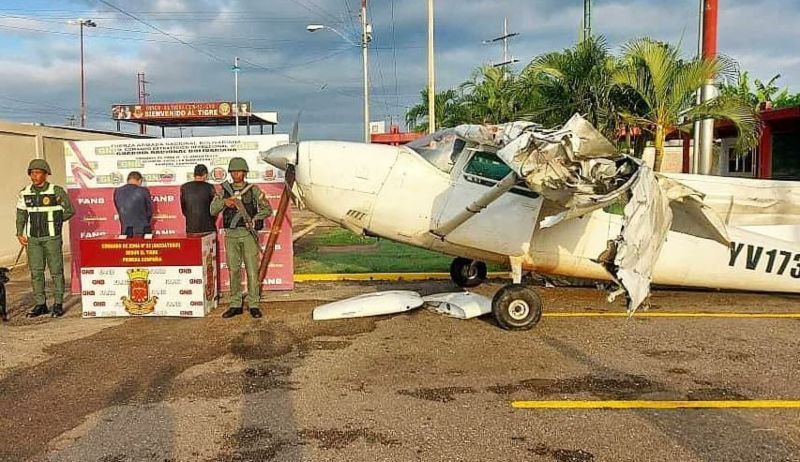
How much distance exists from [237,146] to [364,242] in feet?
21.3

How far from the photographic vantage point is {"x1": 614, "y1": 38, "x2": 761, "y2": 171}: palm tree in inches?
438

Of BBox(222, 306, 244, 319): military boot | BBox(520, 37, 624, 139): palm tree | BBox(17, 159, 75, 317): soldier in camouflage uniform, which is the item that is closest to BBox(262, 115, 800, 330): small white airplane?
BBox(222, 306, 244, 319): military boot

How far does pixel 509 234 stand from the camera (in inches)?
299

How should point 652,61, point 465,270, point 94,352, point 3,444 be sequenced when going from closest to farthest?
point 3,444 → point 94,352 → point 465,270 → point 652,61

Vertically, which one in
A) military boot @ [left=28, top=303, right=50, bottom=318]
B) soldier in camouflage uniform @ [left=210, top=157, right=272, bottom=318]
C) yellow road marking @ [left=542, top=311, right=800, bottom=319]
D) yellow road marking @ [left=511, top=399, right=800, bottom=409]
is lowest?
yellow road marking @ [left=511, top=399, right=800, bottom=409]

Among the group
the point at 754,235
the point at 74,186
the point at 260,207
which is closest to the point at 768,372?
the point at 754,235

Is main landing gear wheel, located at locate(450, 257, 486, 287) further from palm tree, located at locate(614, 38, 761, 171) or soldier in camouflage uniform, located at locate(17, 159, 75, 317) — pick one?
soldier in camouflage uniform, located at locate(17, 159, 75, 317)

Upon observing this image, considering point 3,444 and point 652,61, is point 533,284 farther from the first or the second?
point 3,444

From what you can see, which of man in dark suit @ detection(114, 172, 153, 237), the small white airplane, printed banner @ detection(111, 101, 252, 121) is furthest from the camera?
printed banner @ detection(111, 101, 252, 121)

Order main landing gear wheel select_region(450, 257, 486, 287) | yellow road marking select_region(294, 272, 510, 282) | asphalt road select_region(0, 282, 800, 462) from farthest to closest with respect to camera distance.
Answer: yellow road marking select_region(294, 272, 510, 282), main landing gear wheel select_region(450, 257, 486, 287), asphalt road select_region(0, 282, 800, 462)

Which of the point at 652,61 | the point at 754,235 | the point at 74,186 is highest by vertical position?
the point at 652,61

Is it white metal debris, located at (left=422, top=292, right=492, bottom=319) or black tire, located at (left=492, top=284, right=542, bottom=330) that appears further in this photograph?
white metal debris, located at (left=422, top=292, right=492, bottom=319)

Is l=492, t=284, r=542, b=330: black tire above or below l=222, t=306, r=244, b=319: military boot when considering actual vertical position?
above

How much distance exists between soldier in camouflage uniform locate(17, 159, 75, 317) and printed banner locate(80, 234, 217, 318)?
0.47m
